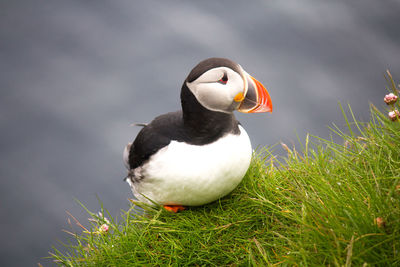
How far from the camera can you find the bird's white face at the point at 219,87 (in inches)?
107

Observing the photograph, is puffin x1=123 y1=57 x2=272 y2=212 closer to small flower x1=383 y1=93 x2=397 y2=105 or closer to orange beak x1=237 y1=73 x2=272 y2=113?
orange beak x1=237 y1=73 x2=272 y2=113

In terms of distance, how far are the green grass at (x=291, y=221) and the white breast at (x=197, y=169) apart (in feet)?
0.74

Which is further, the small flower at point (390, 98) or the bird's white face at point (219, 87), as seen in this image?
the small flower at point (390, 98)

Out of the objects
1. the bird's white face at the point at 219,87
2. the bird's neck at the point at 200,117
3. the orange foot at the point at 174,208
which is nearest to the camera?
the bird's white face at the point at 219,87

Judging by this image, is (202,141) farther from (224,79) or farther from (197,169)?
(224,79)

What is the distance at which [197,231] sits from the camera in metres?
3.04

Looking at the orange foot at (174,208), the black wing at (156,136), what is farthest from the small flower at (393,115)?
the orange foot at (174,208)

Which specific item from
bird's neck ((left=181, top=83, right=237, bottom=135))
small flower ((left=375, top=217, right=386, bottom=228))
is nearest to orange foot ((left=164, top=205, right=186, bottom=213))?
bird's neck ((left=181, top=83, right=237, bottom=135))

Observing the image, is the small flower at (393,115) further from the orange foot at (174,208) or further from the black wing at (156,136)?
the orange foot at (174,208)

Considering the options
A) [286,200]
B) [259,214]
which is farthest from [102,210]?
[286,200]

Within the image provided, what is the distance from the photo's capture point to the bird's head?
271cm

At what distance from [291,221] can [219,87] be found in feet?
3.83

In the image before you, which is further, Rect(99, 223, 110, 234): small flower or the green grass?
Rect(99, 223, 110, 234): small flower

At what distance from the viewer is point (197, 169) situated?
2893 mm
